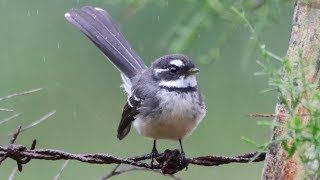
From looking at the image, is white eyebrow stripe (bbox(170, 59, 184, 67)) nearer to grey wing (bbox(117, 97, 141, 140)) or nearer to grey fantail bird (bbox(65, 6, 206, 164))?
grey fantail bird (bbox(65, 6, 206, 164))

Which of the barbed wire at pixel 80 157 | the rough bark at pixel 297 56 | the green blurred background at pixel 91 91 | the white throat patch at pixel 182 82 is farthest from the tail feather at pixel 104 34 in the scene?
the green blurred background at pixel 91 91

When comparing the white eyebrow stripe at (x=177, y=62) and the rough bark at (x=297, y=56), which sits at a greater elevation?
the white eyebrow stripe at (x=177, y=62)

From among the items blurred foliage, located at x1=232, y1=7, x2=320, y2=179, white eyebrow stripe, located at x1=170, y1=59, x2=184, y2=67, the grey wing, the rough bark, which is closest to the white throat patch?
white eyebrow stripe, located at x1=170, y1=59, x2=184, y2=67

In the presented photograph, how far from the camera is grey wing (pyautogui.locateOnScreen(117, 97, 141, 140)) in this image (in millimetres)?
7324

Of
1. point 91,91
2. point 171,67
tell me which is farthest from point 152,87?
point 91,91

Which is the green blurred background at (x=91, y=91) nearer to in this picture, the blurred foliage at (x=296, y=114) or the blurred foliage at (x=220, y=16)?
the blurred foliage at (x=220, y=16)

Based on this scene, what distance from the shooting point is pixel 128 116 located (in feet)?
24.4

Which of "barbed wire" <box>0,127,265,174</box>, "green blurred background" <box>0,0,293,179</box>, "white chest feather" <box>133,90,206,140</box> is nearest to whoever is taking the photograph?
"barbed wire" <box>0,127,265,174</box>

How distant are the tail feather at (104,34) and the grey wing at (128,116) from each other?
37 centimetres

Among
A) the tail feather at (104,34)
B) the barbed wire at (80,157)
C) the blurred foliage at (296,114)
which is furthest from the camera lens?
the tail feather at (104,34)

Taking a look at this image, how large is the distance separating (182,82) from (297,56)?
214 centimetres

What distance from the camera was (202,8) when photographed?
5.67 metres

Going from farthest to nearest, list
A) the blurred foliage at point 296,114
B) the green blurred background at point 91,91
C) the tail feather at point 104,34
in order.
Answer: the green blurred background at point 91,91
the tail feather at point 104,34
the blurred foliage at point 296,114

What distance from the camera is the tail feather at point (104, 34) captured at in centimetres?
747
